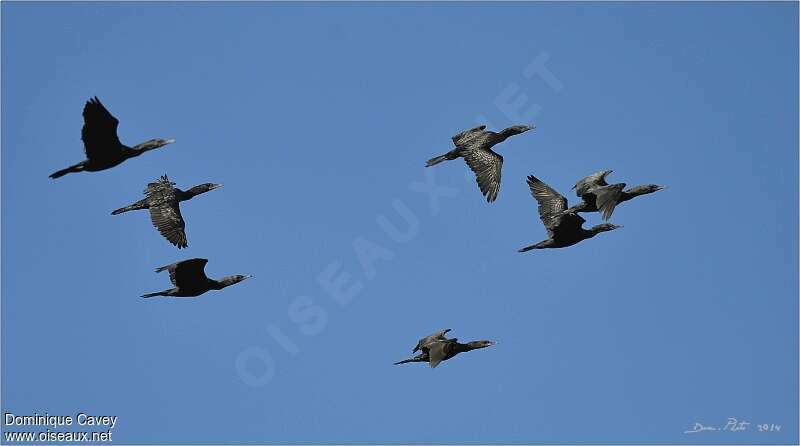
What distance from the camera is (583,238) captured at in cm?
3747

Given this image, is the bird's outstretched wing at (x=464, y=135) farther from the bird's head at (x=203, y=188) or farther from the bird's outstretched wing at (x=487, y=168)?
the bird's head at (x=203, y=188)

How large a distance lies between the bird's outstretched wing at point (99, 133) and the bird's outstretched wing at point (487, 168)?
8913 mm

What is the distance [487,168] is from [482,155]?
49 cm

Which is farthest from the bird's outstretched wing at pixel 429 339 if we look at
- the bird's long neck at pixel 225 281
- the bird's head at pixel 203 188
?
the bird's head at pixel 203 188

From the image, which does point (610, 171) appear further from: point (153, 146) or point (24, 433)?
point (24, 433)

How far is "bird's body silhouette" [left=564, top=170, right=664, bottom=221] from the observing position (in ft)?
118

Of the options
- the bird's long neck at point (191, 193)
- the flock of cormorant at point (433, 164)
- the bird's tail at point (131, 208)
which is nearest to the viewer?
the flock of cormorant at point (433, 164)

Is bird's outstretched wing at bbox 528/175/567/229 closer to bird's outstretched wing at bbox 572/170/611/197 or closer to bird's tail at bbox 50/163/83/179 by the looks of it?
bird's outstretched wing at bbox 572/170/611/197

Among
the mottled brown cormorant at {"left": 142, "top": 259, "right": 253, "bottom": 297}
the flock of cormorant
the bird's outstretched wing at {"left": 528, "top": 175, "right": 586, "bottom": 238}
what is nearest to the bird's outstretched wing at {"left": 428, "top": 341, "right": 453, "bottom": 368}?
the flock of cormorant

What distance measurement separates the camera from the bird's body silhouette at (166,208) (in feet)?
118

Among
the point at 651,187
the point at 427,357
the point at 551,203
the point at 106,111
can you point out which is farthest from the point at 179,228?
the point at 651,187

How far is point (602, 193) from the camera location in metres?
36.3

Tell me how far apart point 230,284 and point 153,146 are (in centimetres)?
376

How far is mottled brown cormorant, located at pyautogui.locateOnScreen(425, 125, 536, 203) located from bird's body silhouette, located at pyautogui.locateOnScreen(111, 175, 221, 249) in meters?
6.51
